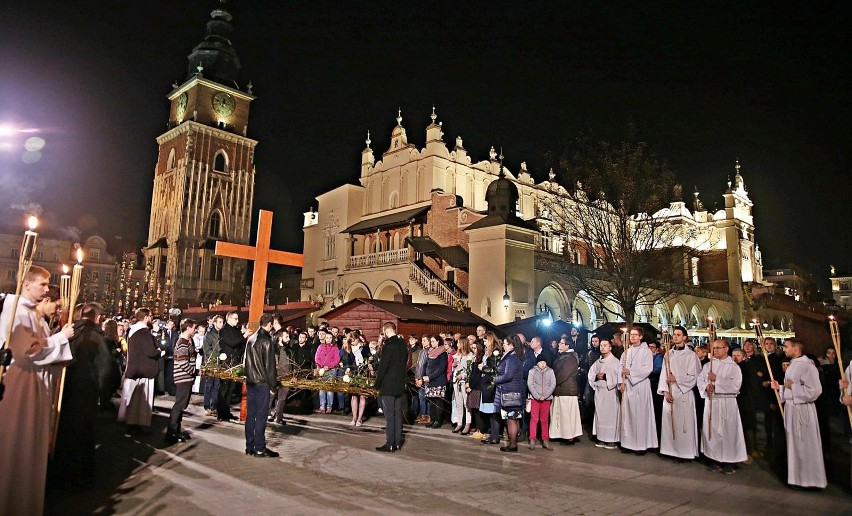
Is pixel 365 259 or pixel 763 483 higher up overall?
pixel 365 259

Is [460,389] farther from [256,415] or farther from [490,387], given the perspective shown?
[256,415]

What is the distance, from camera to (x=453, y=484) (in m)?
6.54

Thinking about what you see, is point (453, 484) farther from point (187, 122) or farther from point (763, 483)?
point (187, 122)

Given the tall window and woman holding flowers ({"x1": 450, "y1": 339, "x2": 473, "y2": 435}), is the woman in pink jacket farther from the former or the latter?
the tall window

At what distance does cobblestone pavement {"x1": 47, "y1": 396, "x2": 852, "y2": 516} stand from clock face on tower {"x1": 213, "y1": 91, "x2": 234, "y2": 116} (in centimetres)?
5678

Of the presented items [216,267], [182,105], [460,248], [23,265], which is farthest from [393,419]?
[182,105]

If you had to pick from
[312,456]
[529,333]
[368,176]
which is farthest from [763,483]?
[368,176]

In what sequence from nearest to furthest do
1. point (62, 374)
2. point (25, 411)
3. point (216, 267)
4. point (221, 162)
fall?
point (25, 411) < point (62, 374) < point (216, 267) < point (221, 162)

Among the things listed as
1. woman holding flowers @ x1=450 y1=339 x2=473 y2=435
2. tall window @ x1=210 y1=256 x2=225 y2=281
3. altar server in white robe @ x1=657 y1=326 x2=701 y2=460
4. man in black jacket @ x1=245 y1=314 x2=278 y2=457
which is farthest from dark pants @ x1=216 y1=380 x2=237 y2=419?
tall window @ x1=210 y1=256 x2=225 y2=281

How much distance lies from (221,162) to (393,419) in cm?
5662

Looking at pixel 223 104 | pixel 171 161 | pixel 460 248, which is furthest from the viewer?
pixel 223 104

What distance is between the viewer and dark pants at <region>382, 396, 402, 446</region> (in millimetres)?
8391

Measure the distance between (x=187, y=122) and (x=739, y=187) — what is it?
56.9 m

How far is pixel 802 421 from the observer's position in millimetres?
7246
